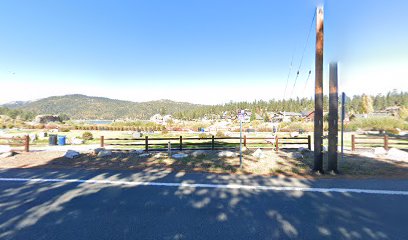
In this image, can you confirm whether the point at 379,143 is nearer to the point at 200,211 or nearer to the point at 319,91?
the point at 319,91

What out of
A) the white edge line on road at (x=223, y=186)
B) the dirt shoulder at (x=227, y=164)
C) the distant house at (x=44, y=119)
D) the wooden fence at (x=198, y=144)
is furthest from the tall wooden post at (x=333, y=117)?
the distant house at (x=44, y=119)

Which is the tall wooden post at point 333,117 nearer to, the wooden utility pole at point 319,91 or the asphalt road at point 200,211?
the wooden utility pole at point 319,91

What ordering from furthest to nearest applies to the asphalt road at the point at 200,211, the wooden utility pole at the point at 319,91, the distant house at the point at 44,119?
1. the distant house at the point at 44,119
2. the wooden utility pole at the point at 319,91
3. the asphalt road at the point at 200,211

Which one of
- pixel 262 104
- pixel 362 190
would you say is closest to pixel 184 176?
pixel 362 190

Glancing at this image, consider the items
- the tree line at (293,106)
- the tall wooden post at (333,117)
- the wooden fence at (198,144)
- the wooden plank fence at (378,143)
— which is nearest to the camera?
the tall wooden post at (333,117)

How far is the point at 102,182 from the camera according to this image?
22.7 feet

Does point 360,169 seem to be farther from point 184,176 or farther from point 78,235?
point 78,235

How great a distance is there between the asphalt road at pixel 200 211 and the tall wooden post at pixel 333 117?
1.15 metres

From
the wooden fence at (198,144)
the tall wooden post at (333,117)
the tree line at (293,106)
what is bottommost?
the wooden fence at (198,144)

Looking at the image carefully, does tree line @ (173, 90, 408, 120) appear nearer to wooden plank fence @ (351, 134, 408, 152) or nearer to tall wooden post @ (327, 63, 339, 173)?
wooden plank fence @ (351, 134, 408, 152)

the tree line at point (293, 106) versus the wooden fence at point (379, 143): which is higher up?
the tree line at point (293, 106)

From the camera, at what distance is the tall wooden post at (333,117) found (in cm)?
783

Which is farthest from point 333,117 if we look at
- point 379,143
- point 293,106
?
point 293,106

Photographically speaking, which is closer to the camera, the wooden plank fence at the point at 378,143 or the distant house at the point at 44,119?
the wooden plank fence at the point at 378,143
